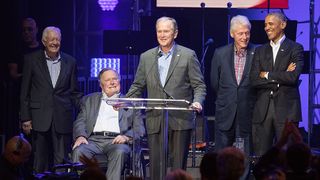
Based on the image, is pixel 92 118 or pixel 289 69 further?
pixel 92 118

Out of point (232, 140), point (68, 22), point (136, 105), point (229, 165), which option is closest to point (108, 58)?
point (68, 22)

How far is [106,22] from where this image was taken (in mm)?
13844

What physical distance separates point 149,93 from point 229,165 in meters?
3.22

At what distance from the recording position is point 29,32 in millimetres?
9281

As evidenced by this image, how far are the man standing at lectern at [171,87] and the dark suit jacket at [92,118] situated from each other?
2.08 ft

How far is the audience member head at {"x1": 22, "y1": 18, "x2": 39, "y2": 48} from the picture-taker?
9234 mm

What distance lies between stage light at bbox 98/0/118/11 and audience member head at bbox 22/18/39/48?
13.1 ft

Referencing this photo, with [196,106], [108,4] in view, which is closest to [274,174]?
[196,106]

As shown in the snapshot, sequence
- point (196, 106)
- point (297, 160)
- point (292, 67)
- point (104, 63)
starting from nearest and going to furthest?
1. point (297, 160)
2. point (196, 106)
3. point (292, 67)
4. point (104, 63)

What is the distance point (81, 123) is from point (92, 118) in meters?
0.14

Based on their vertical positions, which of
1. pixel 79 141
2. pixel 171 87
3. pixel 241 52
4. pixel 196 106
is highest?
pixel 241 52

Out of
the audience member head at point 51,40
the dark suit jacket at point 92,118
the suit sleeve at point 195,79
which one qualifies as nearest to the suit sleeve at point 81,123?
the dark suit jacket at point 92,118

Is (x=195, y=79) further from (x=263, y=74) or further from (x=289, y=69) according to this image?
(x=289, y=69)

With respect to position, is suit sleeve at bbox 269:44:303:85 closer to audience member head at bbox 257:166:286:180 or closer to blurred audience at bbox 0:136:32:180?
blurred audience at bbox 0:136:32:180
